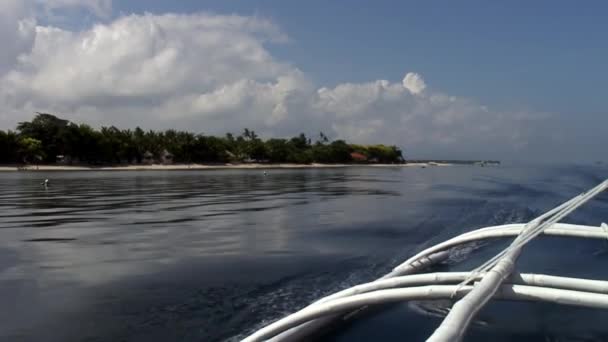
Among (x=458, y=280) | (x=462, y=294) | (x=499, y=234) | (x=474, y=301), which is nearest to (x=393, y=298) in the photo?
(x=462, y=294)

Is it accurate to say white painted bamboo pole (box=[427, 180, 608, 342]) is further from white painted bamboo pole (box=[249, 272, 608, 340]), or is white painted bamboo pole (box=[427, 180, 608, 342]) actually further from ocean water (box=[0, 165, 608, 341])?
ocean water (box=[0, 165, 608, 341])

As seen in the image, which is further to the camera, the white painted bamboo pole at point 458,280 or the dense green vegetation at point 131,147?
the dense green vegetation at point 131,147

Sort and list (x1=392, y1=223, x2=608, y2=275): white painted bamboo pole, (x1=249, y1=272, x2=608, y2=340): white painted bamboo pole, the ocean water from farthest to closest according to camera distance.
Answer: (x1=392, y1=223, x2=608, y2=275): white painted bamboo pole
the ocean water
(x1=249, y1=272, x2=608, y2=340): white painted bamboo pole

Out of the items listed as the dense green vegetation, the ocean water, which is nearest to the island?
the dense green vegetation

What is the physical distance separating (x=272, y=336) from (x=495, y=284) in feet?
6.51

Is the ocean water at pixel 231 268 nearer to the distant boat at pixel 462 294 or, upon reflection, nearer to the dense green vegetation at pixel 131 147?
the distant boat at pixel 462 294

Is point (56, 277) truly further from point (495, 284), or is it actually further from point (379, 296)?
point (495, 284)

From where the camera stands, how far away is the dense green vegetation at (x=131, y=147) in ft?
263

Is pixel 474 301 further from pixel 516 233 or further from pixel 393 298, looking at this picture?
pixel 516 233

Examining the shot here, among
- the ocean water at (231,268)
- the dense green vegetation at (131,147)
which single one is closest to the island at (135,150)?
the dense green vegetation at (131,147)

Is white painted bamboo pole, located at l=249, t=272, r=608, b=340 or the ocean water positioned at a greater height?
white painted bamboo pole, located at l=249, t=272, r=608, b=340

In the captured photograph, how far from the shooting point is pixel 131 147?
92.1m

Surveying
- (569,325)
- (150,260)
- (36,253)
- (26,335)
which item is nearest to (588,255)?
(569,325)

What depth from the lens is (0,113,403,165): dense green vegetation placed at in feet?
263
